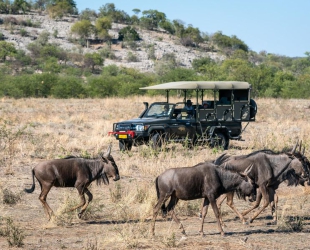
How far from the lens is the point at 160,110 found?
1989cm

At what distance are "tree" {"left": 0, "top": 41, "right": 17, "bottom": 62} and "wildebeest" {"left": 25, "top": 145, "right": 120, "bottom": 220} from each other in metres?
64.6

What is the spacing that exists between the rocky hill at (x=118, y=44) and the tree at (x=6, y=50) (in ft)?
19.1

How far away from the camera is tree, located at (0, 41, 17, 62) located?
241ft

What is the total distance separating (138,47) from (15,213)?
82.5 meters

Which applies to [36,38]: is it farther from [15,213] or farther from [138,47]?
[15,213]

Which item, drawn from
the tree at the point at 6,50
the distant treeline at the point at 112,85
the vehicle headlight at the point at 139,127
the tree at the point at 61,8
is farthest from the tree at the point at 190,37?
the vehicle headlight at the point at 139,127

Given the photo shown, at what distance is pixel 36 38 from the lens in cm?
8825

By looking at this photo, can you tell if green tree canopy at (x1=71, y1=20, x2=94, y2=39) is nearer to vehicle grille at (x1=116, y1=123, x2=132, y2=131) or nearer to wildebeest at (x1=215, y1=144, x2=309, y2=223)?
vehicle grille at (x1=116, y1=123, x2=132, y2=131)

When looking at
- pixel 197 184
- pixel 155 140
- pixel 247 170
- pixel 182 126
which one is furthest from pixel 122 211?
pixel 182 126

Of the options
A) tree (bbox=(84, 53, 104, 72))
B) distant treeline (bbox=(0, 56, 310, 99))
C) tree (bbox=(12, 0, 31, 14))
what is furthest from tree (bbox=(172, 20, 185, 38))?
distant treeline (bbox=(0, 56, 310, 99))

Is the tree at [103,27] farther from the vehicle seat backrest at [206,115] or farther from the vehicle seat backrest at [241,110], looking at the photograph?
the vehicle seat backrest at [206,115]

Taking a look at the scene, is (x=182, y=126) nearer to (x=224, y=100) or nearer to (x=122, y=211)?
(x=224, y=100)

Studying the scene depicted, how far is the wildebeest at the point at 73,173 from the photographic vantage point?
1066 centimetres

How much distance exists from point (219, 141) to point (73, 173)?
10.4m
